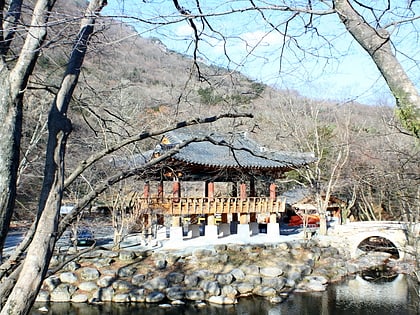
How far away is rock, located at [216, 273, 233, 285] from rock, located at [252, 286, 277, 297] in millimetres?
707

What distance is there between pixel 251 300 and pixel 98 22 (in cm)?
946

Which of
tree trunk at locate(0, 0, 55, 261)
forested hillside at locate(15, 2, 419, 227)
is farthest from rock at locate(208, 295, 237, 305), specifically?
tree trunk at locate(0, 0, 55, 261)

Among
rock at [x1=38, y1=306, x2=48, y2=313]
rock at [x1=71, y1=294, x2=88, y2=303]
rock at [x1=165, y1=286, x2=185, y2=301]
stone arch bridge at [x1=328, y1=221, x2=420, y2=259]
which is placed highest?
stone arch bridge at [x1=328, y1=221, x2=420, y2=259]

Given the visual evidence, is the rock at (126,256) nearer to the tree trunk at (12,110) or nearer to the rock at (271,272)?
the rock at (271,272)

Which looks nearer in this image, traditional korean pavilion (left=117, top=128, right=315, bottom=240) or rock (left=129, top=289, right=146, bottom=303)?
rock (left=129, top=289, right=146, bottom=303)

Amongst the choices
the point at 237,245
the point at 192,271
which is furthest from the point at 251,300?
the point at 237,245

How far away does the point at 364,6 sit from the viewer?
2070mm

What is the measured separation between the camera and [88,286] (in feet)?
35.6

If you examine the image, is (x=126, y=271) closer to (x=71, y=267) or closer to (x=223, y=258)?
(x=71, y=267)

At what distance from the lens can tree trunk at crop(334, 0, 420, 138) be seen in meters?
1.86

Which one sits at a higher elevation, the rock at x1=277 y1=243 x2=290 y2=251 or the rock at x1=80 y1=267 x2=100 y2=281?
the rock at x1=277 y1=243 x2=290 y2=251

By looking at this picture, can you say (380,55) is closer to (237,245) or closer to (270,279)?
(270,279)

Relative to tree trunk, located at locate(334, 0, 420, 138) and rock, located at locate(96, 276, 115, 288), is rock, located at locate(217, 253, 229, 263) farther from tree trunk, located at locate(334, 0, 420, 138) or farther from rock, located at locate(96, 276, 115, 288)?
tree trunk, located at locate(334, 0, 420, 138)

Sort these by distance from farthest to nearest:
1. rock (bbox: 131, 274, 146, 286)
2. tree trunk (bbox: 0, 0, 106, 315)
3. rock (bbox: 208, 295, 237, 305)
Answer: rock (bbox: 131, 274, 146, 286) → rock (bbox: 208, 295, 237, 305) → tree trunk (bbox: 0, 0, 106, 315)
